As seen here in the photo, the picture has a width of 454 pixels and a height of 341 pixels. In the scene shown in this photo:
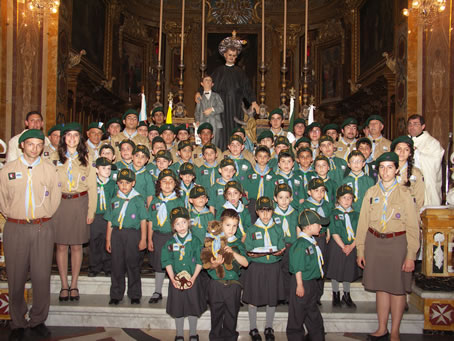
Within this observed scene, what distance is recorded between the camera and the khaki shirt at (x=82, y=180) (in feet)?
18.6

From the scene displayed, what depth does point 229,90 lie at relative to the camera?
30.6ft

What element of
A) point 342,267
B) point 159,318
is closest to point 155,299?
point 159,318

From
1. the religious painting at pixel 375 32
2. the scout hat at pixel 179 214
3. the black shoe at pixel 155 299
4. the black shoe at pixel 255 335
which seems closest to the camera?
the scout hat at pixel 179 214

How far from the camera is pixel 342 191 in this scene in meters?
5.58

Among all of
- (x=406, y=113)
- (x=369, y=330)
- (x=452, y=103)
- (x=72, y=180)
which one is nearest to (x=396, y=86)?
(x=406, y=113)

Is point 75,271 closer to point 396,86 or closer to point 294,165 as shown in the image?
point 294,165

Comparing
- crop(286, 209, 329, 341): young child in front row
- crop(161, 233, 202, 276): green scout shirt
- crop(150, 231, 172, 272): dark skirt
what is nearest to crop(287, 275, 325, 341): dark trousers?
crop(286, 209, 329, 341): young child in front row

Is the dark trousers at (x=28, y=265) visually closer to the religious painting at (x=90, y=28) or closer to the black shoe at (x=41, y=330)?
the black shoe at (x=41, y=330)

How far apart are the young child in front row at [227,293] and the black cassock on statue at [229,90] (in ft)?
15.3

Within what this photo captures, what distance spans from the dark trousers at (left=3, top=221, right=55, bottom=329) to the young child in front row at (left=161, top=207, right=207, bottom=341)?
144cm

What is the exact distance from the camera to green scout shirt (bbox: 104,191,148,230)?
564 cm

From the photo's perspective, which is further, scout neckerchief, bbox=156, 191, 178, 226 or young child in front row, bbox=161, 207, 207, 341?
scout neckerchief, bbox=156, 191, 178, 226

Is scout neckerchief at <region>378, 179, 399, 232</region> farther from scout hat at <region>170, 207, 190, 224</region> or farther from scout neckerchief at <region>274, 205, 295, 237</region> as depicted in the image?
scout hat at <region>170, 207, 190, 224</region>

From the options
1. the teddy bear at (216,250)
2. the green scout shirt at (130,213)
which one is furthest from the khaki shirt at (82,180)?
the teddy bear at (216,250)
